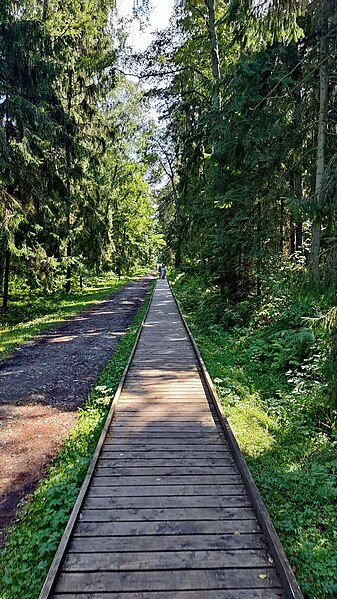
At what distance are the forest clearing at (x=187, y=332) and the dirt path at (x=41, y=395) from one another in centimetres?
4

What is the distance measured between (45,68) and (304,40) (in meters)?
8.48

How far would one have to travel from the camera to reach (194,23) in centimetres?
1502

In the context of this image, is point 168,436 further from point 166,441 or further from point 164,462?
point 164,462

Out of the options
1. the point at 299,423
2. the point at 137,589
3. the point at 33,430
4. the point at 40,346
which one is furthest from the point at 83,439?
the point at 40,346

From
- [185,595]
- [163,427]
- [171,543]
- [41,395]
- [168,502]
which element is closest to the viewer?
[185,595]

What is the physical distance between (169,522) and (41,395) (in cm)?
450

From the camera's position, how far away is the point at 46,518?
357cm

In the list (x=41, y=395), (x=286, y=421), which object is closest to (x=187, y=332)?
(x=41, y=395)

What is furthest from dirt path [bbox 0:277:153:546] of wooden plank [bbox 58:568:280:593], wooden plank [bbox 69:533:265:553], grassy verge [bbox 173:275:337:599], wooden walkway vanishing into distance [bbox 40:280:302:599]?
grassy verge [bbox 173:275:337:599]

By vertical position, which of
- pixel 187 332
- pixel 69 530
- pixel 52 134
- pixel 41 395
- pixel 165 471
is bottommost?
pixel 41 395

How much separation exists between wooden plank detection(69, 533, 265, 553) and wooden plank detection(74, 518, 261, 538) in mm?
47

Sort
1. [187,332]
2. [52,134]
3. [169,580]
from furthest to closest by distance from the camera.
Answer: [52,134] → [187,332] → [169,580]

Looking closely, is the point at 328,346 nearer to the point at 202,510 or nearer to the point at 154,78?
the point at 202,510

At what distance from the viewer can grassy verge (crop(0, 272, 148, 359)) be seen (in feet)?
39.0
